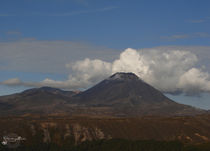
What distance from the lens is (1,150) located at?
650 ft

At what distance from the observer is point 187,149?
195000mm

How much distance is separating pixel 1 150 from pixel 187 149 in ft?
356

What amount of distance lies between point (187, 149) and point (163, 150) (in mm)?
13758

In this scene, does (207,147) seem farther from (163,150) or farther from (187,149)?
(163,150)

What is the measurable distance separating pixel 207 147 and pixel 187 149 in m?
11.7

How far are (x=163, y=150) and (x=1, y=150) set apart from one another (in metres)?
95.1

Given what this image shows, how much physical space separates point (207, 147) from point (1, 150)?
120m

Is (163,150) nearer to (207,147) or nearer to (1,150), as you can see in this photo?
(207,147)

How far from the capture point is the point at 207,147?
19512 centimetres

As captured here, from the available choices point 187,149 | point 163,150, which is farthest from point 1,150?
point 187,149

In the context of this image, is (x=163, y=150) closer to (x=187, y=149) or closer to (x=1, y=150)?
(x=187, y=149)

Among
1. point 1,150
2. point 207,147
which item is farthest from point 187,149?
point 1,150
